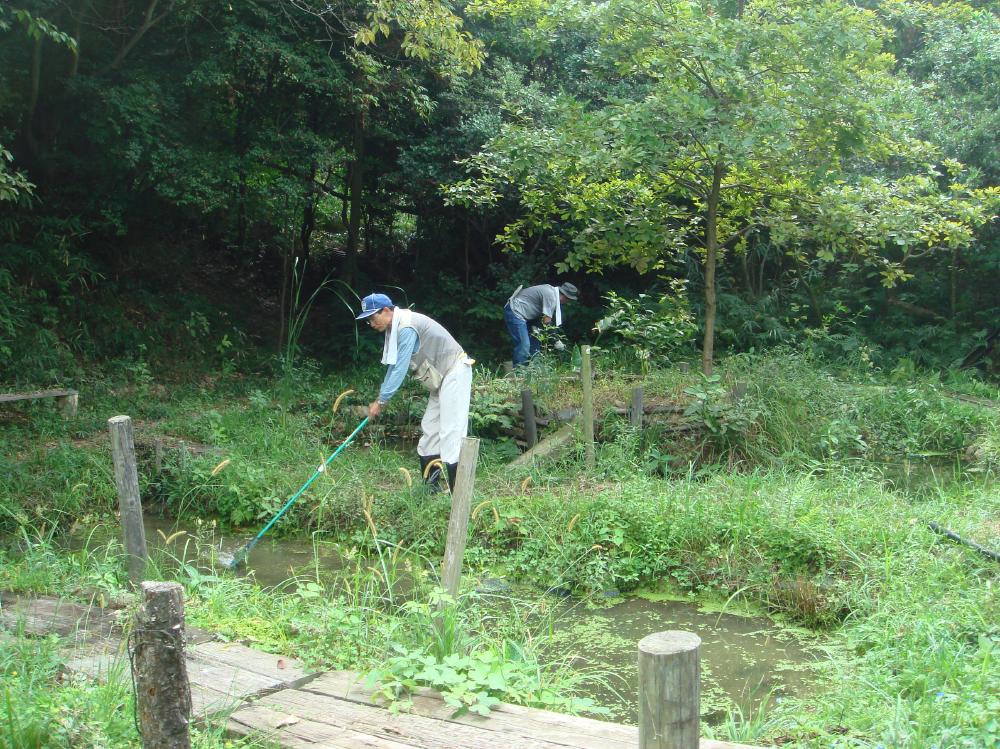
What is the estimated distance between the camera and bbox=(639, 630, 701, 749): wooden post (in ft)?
7.63

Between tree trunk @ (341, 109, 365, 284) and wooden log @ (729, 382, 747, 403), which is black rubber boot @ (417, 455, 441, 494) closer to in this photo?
wooden log @ (729, 382, 747, 403)

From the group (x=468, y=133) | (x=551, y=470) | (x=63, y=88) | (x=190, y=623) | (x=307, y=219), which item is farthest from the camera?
(x=307, y=219)

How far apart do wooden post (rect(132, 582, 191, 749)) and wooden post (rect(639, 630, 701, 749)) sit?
4.68 ft

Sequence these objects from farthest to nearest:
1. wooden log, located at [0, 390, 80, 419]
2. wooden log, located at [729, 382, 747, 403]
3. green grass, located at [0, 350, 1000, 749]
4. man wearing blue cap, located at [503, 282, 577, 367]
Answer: man wearing blue cap, located at [503, 282, 577, 367] < wooden log, located at [0, 390, 80, 419] < wooden log, located at [729, 382, 747, 403] < green grass, located at [0, 350, 1000, 749]

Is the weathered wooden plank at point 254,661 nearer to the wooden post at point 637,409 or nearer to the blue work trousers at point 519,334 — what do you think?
the wooden post at point 637,409

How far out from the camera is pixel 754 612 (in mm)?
5367

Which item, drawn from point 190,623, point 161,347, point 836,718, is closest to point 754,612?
point 836,718

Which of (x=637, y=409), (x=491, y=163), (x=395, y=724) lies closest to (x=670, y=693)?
(x=395, y=724)

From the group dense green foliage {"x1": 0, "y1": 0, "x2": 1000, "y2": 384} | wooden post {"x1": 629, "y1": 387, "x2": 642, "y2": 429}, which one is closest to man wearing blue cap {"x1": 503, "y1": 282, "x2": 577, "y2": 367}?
dense green foliage {"x1": 0, "y1": 0, "x2": 1000, "y2": 384}

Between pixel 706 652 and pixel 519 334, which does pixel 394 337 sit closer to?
pixel 706 652

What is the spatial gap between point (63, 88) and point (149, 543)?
7.07 metres

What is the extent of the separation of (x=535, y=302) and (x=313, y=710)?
7941 mm

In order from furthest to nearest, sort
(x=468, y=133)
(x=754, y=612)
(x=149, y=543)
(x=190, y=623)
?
(x=468, y=133), (x=149, y=543), (x=754, y=612), (x=190, y=623)

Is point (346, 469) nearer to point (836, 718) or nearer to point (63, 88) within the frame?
point (836, 718)
